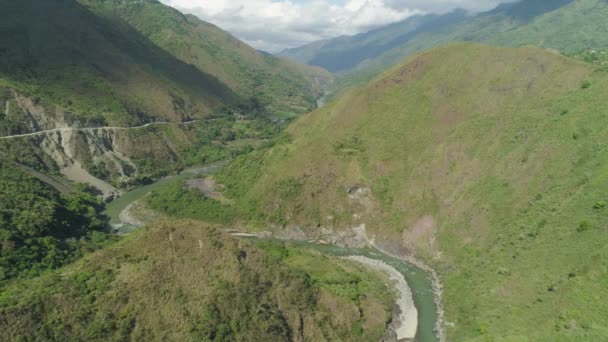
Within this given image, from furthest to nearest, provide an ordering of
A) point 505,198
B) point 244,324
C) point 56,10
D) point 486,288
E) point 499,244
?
point 56,10 < point 505,198 < point 499,244 < point 486,288 < point 244,324

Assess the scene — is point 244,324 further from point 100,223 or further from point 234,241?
point 100,223

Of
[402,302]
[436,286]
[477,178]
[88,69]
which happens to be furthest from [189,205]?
[88,69]

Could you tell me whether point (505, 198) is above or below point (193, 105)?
below

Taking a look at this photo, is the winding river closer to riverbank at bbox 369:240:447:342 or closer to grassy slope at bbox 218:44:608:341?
riverbank at bbox 369:240:447:342

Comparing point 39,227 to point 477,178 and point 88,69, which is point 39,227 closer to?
point 477,178

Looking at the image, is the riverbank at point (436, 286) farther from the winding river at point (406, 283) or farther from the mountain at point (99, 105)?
the mountain at point (99, 105)

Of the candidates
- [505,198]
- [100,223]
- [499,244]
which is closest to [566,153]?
[505,198]
